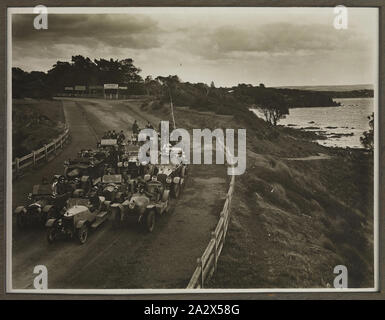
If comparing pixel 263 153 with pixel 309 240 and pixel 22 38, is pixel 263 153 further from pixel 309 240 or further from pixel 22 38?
pixel 22 38

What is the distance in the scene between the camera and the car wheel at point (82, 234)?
9.02ft

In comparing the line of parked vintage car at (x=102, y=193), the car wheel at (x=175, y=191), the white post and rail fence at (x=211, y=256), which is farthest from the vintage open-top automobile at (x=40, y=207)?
the white post and rail fence at (x=211, y=256)

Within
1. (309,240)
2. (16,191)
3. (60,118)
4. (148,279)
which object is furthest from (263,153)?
(16,191)

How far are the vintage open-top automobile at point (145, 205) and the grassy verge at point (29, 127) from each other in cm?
67

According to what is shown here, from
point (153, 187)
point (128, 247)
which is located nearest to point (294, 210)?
point (153, 187)

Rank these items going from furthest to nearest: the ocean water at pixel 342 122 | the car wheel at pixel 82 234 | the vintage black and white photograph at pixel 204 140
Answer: the ocean water at pixel 342 122 < the vintage black and white photograph at pixel 204 140 < the car wheel at pixel 82 234

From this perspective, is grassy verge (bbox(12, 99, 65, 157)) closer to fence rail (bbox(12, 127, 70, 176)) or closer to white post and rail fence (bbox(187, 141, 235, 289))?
fence rail (bbox(12, 127, 70, 176))

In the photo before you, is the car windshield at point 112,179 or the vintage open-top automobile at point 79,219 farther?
the car windshield at point 112,179

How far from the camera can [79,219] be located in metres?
2.79

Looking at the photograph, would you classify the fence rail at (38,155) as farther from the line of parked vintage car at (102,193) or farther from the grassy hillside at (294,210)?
the grassy hillside at (294,210)

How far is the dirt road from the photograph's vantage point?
9.07ft

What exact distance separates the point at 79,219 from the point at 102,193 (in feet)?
0.78

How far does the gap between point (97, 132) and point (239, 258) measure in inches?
50.4

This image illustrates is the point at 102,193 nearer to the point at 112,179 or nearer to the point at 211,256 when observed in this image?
the point at 112,179
